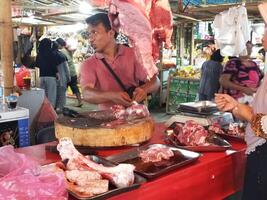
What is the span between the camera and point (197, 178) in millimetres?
2100

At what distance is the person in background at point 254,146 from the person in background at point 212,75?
14.9 feet

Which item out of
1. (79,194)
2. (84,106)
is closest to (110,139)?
(79,194)

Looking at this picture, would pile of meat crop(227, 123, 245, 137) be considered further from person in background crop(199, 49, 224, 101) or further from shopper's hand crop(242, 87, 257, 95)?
person in background crop(199, 49, 224, 101)

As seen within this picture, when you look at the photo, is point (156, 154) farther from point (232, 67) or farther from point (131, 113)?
point (232, 67)

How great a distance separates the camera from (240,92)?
496 centimetres

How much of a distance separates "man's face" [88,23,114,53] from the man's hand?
544mm

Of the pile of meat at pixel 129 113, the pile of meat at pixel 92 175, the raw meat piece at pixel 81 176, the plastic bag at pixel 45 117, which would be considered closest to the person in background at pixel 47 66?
the plastic bag at pixel 45 117

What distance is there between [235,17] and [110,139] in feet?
10.5

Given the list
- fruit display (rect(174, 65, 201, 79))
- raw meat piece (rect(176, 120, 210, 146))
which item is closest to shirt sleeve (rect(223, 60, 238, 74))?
raw meat piece (rect(176, 120, 210, 146))

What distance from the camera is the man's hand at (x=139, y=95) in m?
3.11

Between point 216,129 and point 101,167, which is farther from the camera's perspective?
point 216,129

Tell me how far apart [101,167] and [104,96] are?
134 cm

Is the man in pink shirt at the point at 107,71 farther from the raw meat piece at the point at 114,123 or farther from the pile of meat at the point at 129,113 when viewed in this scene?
the raw meat piece at the point at 114,123

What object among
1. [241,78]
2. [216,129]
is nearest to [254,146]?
[216,129]
